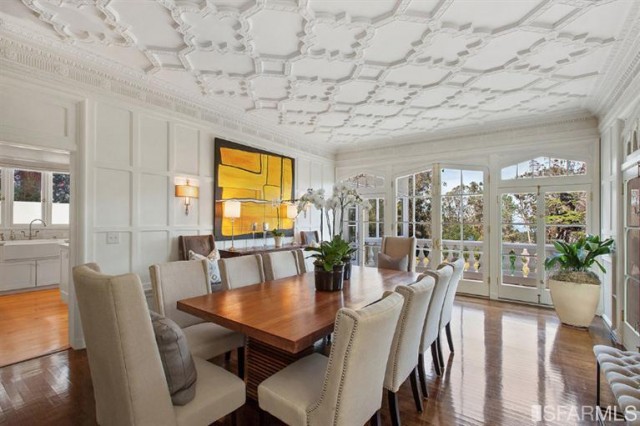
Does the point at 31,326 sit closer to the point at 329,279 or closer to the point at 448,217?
the point at 329,279

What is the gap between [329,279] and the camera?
2465 mm

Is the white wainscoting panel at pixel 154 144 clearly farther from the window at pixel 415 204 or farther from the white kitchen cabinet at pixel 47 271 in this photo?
the window at pixel 415 204

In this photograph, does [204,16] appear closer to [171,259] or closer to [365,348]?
[365,348]

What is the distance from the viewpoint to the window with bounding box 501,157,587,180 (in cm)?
452

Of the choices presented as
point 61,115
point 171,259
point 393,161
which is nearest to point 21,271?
point 171,259

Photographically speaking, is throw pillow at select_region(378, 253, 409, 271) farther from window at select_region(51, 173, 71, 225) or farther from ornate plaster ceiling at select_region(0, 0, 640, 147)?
window at select_region(51, 173, 71, 225)

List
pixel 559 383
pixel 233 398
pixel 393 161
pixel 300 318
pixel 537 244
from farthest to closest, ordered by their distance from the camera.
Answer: pixel 393 161
pixel 537 244
pixel 559 383
pixel 300 318
pixel 233 398

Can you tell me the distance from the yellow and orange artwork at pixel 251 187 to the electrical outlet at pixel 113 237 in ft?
4.20

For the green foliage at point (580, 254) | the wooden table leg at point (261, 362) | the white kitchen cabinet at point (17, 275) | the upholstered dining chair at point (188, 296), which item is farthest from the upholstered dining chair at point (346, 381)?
the white kitchen cabinet at point (17, 275)

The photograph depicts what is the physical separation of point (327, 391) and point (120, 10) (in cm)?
291

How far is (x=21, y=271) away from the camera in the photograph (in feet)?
17.2

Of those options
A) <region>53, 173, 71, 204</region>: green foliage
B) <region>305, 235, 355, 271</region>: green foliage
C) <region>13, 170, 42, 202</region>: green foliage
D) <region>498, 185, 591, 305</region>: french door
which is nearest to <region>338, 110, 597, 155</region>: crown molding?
<region>498, 185, 591, 305</region>: french door

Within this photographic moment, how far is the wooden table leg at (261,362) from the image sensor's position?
6.41 ft

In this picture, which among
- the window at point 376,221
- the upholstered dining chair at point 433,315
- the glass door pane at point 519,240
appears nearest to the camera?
the upholstered dining chair at point 433,315
